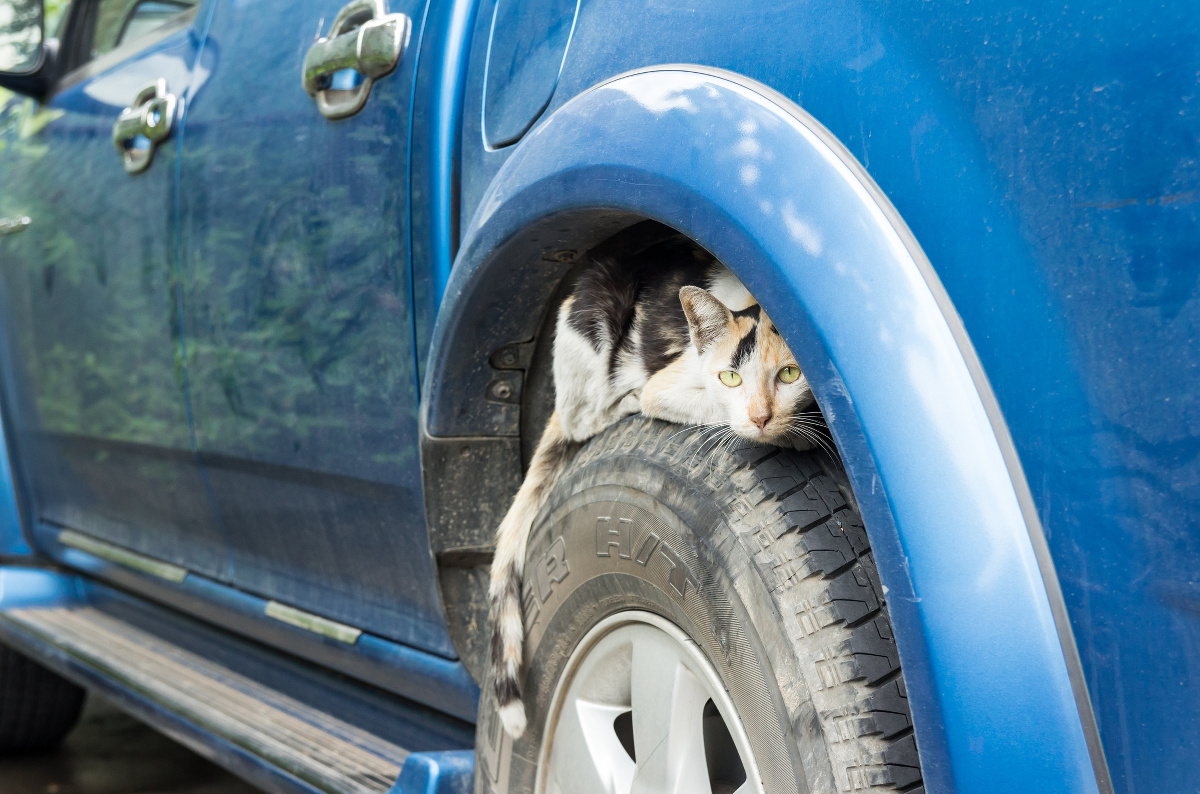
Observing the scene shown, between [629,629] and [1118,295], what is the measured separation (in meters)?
0.67

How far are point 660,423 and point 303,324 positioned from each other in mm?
844

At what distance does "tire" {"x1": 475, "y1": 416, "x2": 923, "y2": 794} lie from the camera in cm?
87

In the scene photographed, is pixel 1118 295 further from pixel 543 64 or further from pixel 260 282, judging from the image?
pixel 260 282

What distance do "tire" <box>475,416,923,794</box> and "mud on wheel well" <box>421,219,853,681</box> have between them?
0.26m

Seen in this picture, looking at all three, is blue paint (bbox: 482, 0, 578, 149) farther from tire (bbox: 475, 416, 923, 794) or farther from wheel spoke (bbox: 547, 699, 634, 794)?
wheel spoke (bbox: 547, 699, 634, 794)

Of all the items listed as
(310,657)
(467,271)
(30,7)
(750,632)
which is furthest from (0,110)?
(750,632)

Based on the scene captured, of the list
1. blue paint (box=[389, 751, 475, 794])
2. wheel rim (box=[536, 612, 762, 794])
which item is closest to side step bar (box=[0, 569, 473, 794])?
blue paint (box=[389, 751, 475, 794])

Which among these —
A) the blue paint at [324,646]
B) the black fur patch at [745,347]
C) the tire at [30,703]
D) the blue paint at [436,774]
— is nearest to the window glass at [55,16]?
the blue paint at [324,646]

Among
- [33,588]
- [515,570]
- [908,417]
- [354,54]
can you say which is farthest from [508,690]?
[33,588]

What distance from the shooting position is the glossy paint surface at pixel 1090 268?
69cm

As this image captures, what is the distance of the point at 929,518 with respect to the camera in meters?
0.79

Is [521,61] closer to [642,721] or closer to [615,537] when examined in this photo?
[615,537]

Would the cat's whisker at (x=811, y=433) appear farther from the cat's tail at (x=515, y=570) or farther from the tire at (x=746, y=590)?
the cat's tail at (x=515, y=570)

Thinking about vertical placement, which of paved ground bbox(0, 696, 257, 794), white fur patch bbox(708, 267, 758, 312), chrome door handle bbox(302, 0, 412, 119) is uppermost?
chrome door handle bbox(302, 0, 412, 119)
